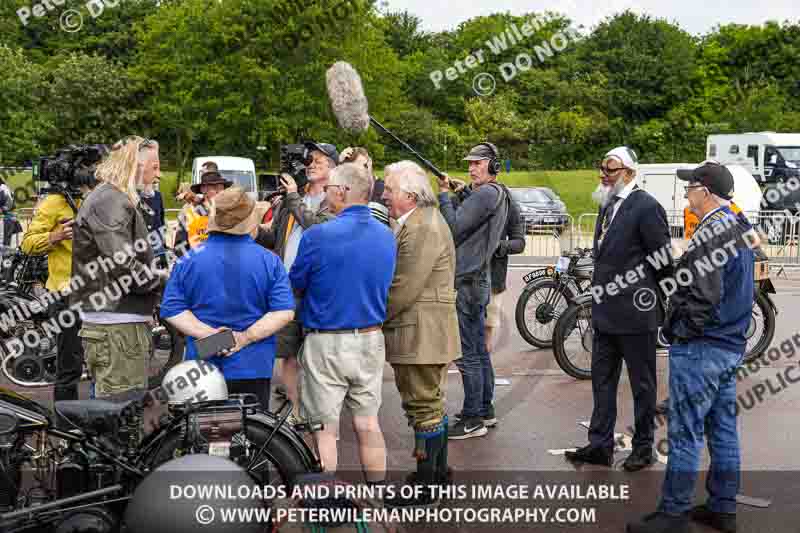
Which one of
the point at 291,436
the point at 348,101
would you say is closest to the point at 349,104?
the point at 348,101

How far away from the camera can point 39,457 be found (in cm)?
403

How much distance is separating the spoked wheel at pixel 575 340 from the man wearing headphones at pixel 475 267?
1918 mm

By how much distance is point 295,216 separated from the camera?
243 inches

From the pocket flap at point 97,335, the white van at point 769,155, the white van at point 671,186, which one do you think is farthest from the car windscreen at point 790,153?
the pocket flap at point 97,335

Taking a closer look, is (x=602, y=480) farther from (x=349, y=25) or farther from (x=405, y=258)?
(x=349, y=25)

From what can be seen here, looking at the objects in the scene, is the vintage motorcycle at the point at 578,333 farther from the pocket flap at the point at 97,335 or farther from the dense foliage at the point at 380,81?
the dense foliage at the point at 380,81

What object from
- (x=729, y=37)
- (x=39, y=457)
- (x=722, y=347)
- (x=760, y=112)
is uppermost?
(x=729, y=37)

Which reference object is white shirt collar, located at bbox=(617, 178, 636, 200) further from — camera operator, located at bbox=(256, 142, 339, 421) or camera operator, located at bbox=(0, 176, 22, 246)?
camera operator, located at bbox=(0, 176, 22, 246)

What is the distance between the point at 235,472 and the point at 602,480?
3019 mm

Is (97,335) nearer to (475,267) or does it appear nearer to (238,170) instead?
(475,267)

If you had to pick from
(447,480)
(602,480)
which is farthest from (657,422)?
(447,480)

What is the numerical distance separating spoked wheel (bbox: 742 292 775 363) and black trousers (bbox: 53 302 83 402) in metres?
6.35

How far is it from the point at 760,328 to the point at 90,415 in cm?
733

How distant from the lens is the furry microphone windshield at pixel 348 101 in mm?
6742
